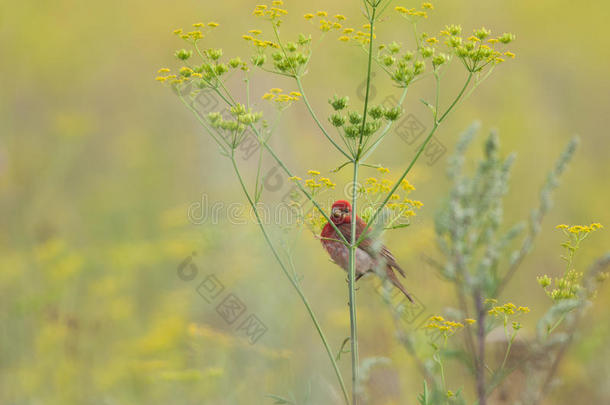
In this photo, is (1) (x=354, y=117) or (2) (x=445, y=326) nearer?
(2) (x=445, y=326)

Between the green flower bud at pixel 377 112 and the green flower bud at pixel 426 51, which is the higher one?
the green flower bud at pixel 426 51

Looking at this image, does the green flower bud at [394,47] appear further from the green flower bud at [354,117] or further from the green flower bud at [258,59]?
the green flower bud at [258,59]

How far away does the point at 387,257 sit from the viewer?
3.91m

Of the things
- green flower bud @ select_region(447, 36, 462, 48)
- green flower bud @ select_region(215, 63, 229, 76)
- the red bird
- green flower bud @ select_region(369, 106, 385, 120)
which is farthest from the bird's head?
green flower bud @ select_region(447, 36, 462, 48)

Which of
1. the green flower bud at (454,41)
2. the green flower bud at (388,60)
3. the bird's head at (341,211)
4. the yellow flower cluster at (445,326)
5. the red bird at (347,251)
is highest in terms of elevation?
the green flower bud at (454,41)

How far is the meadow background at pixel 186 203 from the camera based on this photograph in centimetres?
646

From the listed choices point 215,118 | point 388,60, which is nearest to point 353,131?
point 388,60

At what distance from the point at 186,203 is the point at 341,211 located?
5154 mm

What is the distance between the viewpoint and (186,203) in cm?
889

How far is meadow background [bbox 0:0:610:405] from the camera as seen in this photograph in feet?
21.2

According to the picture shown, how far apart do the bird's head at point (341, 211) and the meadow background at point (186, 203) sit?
1.90ft

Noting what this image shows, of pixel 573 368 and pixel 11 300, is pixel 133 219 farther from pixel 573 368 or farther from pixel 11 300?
pixel 573 368

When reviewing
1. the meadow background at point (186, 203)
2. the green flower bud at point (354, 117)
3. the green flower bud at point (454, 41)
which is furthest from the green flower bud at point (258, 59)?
the meadow background at point (186, 203)

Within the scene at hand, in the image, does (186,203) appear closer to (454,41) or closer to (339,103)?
Answer: (339,103)
